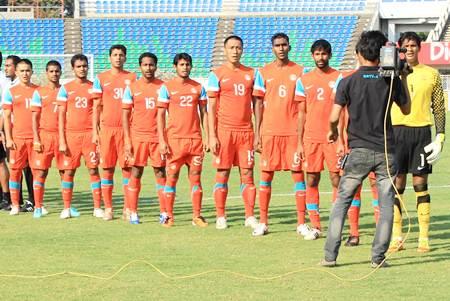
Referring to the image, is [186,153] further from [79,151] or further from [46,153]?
[46,153]

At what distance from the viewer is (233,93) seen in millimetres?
10828

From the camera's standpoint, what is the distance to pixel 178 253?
9141mm

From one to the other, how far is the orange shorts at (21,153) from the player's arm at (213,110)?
2.94 meters

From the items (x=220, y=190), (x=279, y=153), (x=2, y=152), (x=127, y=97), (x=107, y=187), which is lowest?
(x=107, y=187)

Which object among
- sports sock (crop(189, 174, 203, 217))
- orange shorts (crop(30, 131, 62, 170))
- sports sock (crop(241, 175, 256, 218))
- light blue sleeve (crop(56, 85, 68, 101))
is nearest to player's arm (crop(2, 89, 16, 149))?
orange shorts (crop(30, 131, 62, 170))

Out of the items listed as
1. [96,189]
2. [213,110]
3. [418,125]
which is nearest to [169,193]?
[213,110]

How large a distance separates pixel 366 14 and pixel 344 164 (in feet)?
129

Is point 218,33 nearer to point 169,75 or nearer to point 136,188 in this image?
point 169,75

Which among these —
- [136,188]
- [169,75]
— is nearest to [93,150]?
[136,188]

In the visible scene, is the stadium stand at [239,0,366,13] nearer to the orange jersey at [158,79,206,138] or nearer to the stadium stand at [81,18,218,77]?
the stadium stand at [81,18,218,77]

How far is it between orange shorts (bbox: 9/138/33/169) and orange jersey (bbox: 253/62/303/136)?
3572 mm

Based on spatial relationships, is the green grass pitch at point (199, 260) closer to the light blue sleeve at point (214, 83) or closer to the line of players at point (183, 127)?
the line of players at point (183, 127)

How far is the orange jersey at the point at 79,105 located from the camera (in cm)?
1220

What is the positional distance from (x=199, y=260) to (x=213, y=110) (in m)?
2.42
